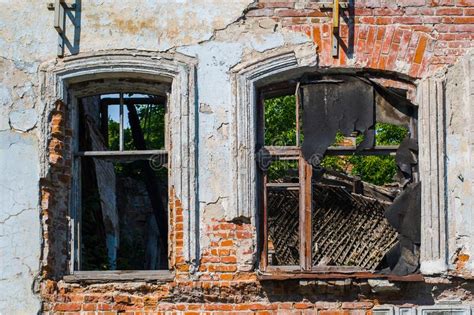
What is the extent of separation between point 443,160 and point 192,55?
7.75ft

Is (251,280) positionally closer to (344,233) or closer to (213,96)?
(213,96)

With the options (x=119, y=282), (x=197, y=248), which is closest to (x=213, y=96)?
(x=197, y=248)

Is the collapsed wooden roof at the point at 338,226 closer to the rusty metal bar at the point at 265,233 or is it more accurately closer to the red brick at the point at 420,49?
the rusty metal bar at the point at 265,233

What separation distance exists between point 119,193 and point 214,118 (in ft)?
25.4

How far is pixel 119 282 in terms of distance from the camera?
719 cm

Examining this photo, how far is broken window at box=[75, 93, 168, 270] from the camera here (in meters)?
7.53

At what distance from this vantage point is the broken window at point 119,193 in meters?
7.53

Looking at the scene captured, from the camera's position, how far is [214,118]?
7262mm

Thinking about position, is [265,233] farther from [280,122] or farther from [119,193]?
[280,122]

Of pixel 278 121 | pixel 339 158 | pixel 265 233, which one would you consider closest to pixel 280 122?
pixel 278 121

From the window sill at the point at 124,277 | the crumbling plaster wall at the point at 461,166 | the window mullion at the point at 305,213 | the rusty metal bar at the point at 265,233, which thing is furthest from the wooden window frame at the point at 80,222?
the crumbling plaster wall at the point at 461,166

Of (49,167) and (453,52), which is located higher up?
(453,52)

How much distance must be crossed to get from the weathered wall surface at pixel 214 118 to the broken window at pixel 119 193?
46cm

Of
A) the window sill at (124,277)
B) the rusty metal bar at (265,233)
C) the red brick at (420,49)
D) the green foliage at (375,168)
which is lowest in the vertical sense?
the window sill at (124,277)
